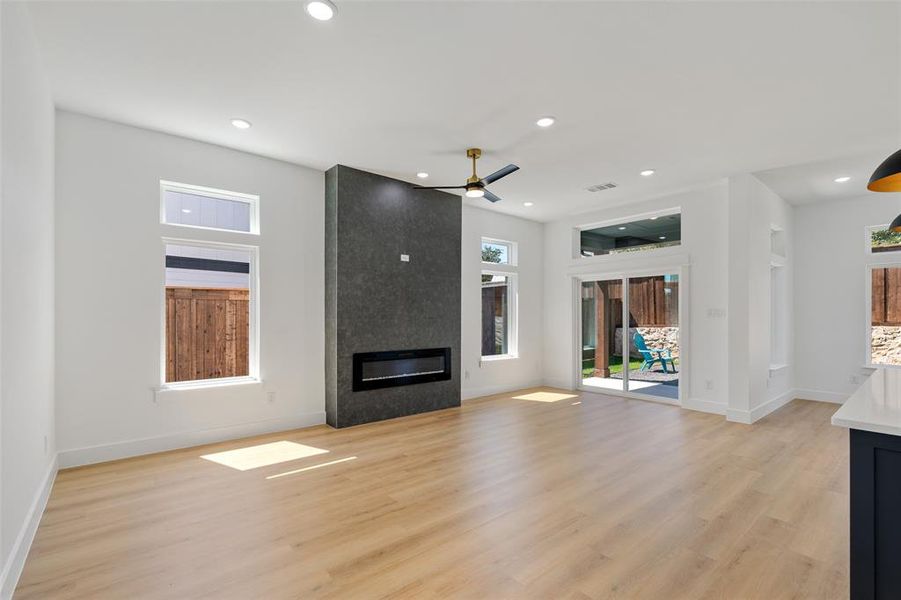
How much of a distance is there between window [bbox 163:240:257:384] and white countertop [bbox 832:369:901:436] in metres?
4.86

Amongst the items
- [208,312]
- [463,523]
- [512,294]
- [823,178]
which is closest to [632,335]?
[512,294]

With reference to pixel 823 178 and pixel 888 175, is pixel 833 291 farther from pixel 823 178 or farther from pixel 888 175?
pixel 888 175

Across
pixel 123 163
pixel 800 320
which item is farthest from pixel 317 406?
pixel 800 320

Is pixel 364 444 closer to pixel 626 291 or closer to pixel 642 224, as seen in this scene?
pixel 626 291

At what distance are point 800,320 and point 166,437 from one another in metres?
8.65

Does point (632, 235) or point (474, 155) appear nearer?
point (474, 155)

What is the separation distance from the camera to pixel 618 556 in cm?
238

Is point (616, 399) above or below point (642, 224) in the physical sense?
below

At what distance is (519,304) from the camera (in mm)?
7562

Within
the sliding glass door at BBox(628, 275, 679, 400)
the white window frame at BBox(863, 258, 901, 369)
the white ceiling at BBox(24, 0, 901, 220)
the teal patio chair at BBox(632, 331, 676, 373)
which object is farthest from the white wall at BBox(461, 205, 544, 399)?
the white window frame at BBox(863, 258, 901, 369)

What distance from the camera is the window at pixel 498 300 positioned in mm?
7160

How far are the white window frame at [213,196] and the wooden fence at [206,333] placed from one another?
0.64 meters

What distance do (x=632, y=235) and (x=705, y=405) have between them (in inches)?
112

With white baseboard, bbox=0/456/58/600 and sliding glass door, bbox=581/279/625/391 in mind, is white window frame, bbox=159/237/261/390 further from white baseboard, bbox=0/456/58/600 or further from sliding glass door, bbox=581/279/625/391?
sliding glass door, bbox=581/279/625/391
